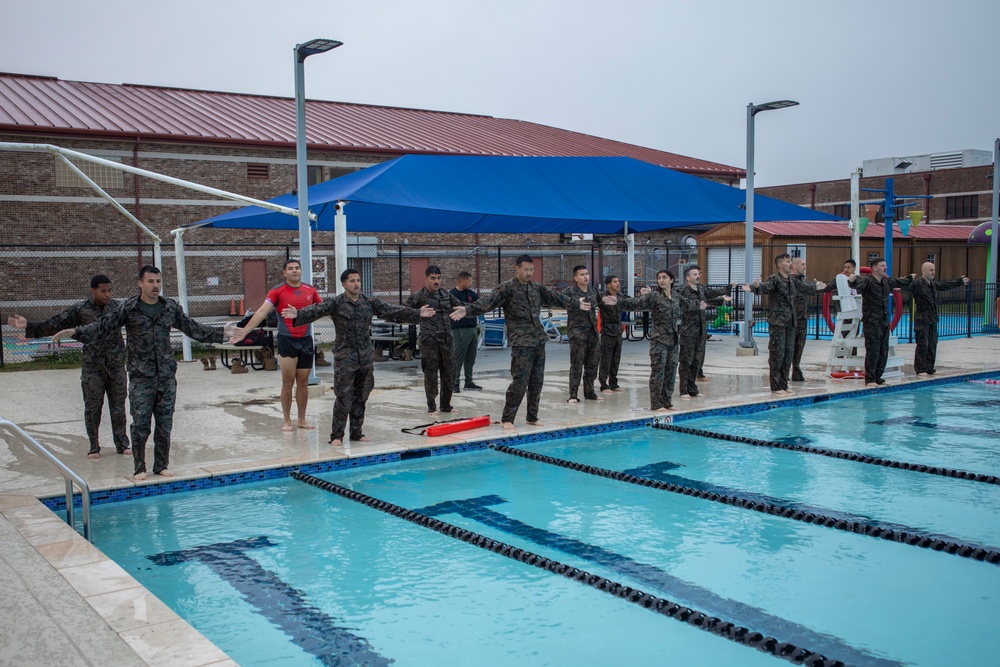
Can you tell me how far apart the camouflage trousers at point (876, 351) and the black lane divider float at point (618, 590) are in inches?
322

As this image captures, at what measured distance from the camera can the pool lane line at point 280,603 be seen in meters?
4.53

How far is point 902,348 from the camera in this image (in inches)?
709

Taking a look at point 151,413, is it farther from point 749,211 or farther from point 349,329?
point 749,211

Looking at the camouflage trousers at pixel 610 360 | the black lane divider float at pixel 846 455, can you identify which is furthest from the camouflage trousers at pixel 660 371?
the camouflage trousers at pixel 610 360

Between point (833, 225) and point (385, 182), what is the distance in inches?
1182

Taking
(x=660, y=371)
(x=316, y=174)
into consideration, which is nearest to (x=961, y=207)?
(x=316, y=174)

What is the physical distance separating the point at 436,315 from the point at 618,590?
5484 mm

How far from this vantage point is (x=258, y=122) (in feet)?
95.3

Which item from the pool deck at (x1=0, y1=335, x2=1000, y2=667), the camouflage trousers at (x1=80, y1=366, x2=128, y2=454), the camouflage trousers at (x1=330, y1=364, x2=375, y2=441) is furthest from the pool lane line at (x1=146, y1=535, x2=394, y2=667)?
the camouflage trousers at (x1=80, y1=366, x2=128, y2=454)

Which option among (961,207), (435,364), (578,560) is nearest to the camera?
(578,560)

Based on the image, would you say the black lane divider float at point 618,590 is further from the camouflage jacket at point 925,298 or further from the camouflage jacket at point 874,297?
the camouflage jacket at point 925,298

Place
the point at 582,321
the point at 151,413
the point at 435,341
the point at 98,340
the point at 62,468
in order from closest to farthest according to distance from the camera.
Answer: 1. the point at 62,468
2. the point at 151,413
3. the point at 98,340
4. the point at 435,341
5. the point at 582,321

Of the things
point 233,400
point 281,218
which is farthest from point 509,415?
point 281,218

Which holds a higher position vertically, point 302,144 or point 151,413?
point 302,144
